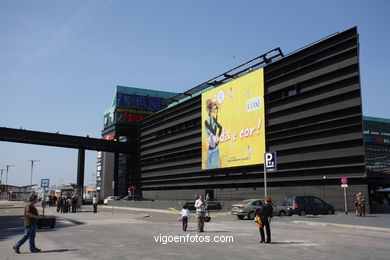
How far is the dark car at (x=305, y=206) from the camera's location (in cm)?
2833

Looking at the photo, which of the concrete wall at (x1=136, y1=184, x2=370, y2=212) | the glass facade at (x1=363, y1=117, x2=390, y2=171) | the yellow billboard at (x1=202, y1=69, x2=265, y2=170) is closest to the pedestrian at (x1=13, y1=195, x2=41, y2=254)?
the concrete wall at (x1=136, y1=184, x2=370, y2=212)

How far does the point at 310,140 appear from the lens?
3725cm

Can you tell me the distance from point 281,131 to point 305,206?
12973mm

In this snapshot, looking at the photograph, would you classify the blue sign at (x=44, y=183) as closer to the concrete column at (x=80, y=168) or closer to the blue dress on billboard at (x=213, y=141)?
the blue dress on billboard at (x=213, y=141)

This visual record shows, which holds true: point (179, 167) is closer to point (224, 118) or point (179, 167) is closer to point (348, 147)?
point (224, 118)

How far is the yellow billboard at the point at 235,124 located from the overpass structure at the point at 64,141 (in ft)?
79.2

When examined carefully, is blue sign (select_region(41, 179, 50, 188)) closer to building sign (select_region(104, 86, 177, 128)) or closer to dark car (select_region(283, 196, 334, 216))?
dark car (select_region(283, 196, 334, 216))

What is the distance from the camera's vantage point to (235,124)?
46.2 meters

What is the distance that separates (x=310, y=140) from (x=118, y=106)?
2275 inches

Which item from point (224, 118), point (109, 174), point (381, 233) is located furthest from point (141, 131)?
point (381, 233)

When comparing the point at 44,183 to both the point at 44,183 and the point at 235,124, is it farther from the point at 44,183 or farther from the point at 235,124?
the point at 235,124

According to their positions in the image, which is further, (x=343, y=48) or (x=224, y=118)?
(x=224, y=118)

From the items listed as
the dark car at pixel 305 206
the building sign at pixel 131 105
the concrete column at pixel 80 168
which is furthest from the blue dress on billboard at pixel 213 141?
the building sign at pixel 131 105

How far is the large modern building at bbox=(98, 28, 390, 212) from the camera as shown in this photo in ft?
112
